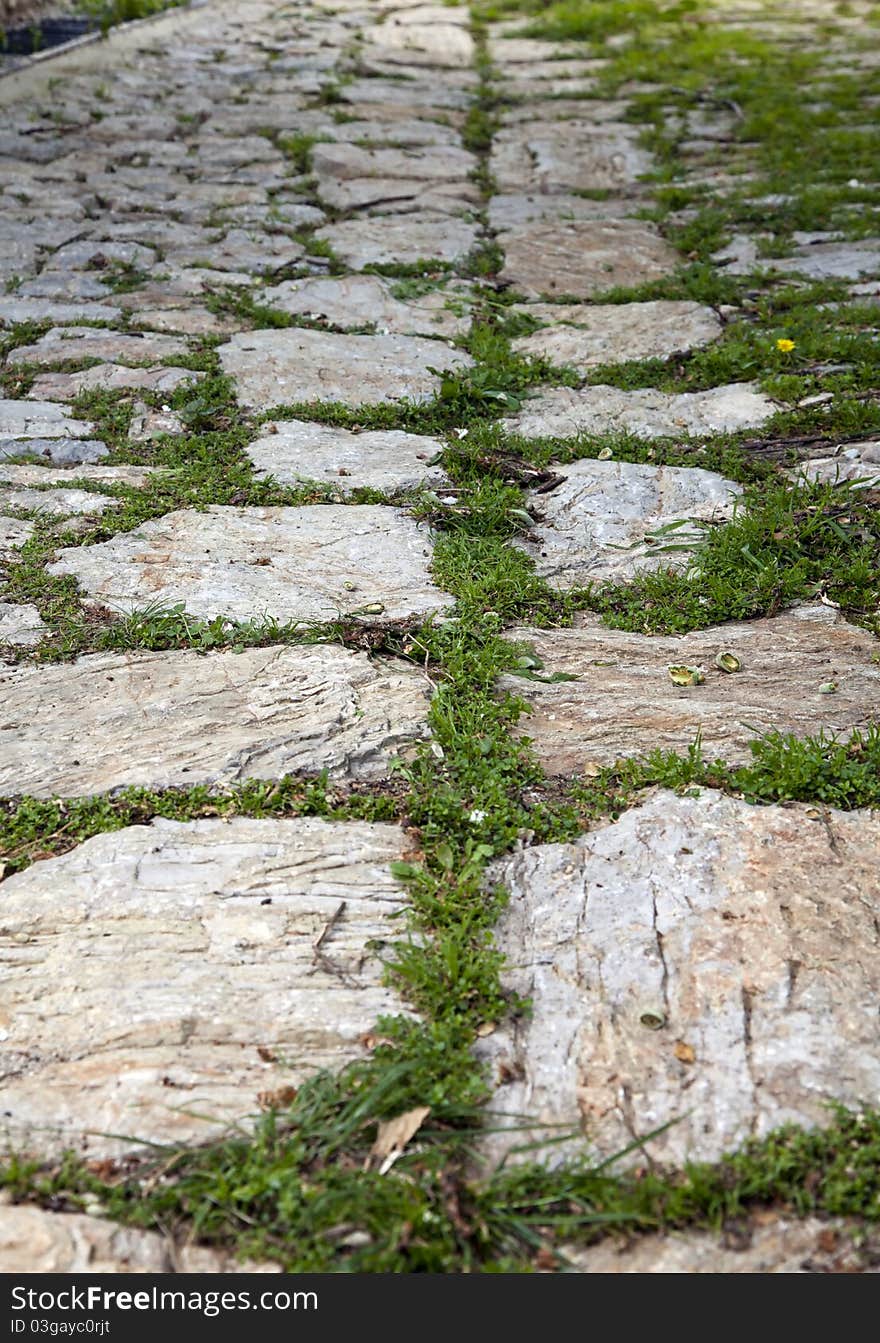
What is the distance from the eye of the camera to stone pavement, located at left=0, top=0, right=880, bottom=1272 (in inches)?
64.5

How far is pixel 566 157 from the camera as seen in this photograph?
20.3 feet

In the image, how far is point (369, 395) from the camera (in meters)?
3.74

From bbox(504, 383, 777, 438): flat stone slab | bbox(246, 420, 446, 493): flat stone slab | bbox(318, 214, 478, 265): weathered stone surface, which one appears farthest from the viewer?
bbox(318, 214, 478, 265): weathered stone surface

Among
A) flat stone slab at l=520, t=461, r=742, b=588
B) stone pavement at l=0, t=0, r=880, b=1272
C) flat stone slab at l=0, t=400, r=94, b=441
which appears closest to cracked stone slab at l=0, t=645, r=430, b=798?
stone pavement at l=0, t=0, r=880, b=1272

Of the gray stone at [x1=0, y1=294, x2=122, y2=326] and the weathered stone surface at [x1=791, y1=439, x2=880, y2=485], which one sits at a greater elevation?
the gray stone at [x1=0, y1=294, x2=122, y2=326]

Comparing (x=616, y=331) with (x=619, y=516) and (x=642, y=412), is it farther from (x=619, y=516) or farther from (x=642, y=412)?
(x=619, y=516)

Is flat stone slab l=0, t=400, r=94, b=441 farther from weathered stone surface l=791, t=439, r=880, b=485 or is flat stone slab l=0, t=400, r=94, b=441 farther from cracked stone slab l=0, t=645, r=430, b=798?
weathered stone surface l=791, t=439, r=880, b=485

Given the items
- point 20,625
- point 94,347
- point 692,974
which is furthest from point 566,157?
point 692,974

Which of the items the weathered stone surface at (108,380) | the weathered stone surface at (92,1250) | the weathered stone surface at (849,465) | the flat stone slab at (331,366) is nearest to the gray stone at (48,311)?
the weathered stone surface at (108,380)

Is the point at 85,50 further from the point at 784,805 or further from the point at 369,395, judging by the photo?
the point at 784,805

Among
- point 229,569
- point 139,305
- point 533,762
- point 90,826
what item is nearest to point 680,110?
point 139,305

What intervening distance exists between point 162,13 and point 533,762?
9.43m

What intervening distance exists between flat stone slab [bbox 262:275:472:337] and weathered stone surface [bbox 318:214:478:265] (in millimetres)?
248

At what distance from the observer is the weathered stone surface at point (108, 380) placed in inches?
147
